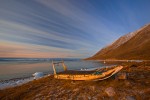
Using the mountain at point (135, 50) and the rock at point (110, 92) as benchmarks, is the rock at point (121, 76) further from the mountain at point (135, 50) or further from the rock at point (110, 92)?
the mountain at point (135, 50)

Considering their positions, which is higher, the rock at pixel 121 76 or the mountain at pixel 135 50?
the mountain at pixel 135 50

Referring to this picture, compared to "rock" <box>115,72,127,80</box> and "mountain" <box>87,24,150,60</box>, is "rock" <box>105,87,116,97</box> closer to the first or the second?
"rock" <box>115,72,127,80</box>

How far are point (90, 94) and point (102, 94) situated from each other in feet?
4.03

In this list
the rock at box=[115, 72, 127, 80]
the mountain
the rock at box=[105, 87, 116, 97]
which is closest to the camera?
the rock at box=[105, 87, 116, 97]

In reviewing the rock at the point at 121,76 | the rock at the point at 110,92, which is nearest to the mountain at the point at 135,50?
the rock at the point at 121,76

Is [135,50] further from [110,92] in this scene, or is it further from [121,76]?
[110,92]

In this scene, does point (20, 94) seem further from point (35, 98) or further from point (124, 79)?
point (124, 79)

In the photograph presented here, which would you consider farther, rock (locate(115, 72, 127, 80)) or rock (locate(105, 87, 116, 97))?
rock (locate(115, 72, 127, 80))

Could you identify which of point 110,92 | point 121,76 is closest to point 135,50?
point 121,76

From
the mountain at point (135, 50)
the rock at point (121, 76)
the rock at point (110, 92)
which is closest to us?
the rock at point (110, 92)

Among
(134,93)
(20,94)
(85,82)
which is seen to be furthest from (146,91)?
(20,94)

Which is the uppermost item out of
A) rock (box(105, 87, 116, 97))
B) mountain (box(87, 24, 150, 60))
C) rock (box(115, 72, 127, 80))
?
mountain (box(87, 24, 150, 60))

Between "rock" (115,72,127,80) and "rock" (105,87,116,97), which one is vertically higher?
"rock" (115,72,127,80)

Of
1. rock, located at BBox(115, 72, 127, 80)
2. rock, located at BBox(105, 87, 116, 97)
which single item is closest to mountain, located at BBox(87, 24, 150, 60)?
rock, located at BBox(115, 72, 127, 80)
